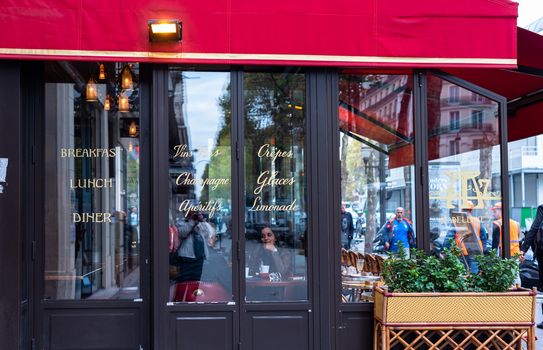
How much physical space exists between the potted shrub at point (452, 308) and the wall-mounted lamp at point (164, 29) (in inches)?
128

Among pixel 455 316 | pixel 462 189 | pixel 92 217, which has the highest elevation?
pixel 462 189

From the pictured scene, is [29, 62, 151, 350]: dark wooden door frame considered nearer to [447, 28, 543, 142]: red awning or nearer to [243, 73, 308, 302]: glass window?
[243, 73, 308, 302]: glass window

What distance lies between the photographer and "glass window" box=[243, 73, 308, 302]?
5.98 m

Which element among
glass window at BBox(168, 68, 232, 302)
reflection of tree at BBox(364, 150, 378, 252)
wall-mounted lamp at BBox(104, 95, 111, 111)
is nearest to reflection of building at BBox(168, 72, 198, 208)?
glass window at BBox(168, 68, 232, 302)

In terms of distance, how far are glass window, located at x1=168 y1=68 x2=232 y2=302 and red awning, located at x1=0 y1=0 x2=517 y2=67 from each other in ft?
1.33

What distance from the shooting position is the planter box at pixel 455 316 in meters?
5.43

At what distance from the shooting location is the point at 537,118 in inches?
339

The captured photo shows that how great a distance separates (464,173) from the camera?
6441 mm

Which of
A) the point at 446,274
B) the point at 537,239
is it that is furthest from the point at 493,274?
the point at 537,239

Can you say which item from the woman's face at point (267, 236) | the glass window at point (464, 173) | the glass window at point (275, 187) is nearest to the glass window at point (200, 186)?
the glass window at point (275, 187)

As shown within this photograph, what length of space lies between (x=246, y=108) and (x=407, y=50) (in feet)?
6.01

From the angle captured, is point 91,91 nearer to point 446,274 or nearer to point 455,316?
point 446,274

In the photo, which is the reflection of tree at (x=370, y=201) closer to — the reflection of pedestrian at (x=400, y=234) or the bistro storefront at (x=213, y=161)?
the reflection of pedestrian at (x=400, y=234)

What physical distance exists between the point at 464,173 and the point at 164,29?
12.2ft
